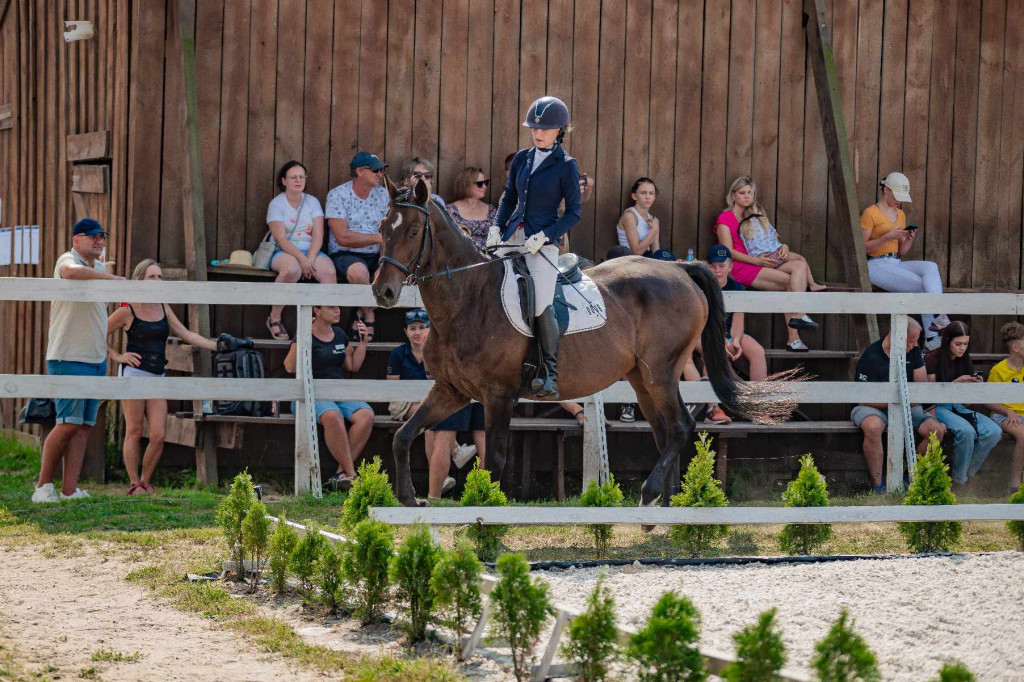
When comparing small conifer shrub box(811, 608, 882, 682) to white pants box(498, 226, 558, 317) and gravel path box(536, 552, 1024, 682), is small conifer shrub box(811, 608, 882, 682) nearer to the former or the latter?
gravel path box(536, 552, 1024, 682)

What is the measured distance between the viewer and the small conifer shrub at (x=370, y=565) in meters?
5.36

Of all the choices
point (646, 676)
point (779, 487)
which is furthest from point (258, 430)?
point (646, 676)

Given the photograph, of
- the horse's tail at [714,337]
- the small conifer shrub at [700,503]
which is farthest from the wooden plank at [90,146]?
the small conifer shrub at [700,503]

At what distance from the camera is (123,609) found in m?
5.77

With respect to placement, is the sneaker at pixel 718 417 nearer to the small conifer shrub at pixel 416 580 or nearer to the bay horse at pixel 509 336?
the bay horse at pixel 509 336

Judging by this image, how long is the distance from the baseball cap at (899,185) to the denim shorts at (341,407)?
5.60 metres

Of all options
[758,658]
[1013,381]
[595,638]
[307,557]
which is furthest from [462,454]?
[758,658]

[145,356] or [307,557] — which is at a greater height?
[145,356]

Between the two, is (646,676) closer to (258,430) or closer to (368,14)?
(258,430)

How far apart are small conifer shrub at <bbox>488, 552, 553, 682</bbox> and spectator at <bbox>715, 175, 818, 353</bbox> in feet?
22.7

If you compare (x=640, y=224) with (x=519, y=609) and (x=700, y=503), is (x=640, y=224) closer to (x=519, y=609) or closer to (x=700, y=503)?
(x=700, y=503)

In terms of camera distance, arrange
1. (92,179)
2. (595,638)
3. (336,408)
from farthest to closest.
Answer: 1. (92,179)
2. (336,408)
3. (595,638)

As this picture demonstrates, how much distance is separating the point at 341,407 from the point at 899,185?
5894 mm

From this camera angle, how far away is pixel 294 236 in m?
10.3
